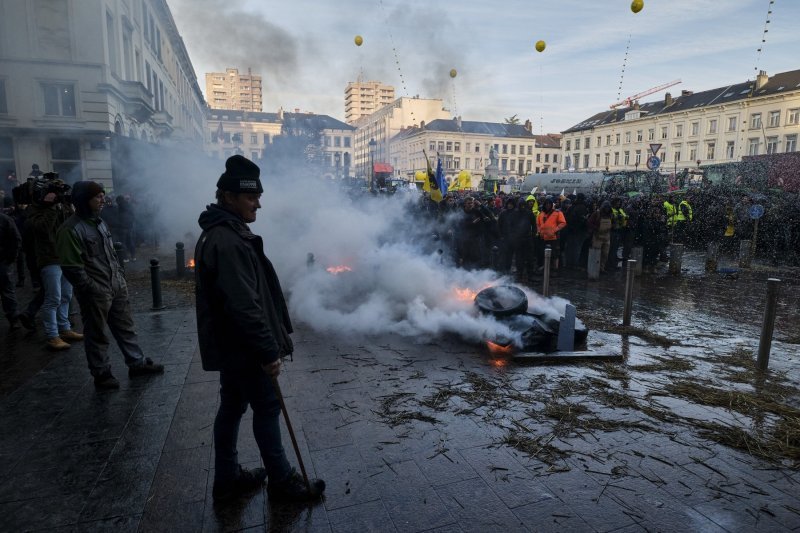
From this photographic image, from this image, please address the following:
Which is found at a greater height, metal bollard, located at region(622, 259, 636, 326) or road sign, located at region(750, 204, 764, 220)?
road sign, located at region(750, 204, 764, 220)

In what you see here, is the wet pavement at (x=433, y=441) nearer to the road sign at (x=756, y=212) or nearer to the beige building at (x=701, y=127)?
the road sign at (x=756, y=212)

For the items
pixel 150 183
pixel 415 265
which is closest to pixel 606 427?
pixel 415 265

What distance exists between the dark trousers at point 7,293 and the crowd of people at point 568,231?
8.78 meters

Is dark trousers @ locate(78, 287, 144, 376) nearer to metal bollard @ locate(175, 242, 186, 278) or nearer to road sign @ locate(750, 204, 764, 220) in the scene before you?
metal bollard @ locate(175, 242, 186, 278)

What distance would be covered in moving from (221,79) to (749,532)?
16748 cm

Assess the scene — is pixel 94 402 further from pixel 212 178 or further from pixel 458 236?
pixel 212 178

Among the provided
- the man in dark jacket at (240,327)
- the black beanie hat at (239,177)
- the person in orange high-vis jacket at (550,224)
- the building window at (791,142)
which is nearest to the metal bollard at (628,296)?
the person in orange high-vis jacket at (550,224)

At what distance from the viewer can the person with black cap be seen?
4.45 metres

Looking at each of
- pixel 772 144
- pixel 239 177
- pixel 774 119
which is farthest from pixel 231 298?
pixel 774 119

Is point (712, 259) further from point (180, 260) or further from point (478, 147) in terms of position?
point (478, 147)

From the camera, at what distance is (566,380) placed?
5129 mm

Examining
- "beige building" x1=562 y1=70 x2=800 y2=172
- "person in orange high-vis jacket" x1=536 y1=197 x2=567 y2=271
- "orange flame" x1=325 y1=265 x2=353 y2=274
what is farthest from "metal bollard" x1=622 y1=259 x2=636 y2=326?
"beige building" x1=562 y1=70 x2=800 y2=172

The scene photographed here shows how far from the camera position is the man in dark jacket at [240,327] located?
264cm

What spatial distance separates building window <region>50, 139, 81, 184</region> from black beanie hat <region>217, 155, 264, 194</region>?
864 inches
